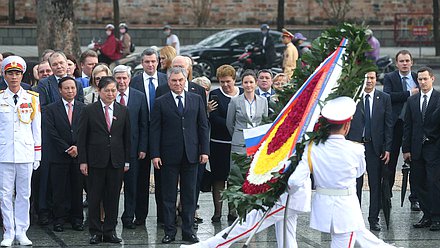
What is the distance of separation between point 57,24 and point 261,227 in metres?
15.0

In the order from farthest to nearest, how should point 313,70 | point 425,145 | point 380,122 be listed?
1. point 425,145
2. point 380,122
3. point 313,70

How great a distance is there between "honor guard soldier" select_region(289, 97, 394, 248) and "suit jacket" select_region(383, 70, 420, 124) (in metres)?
4.60

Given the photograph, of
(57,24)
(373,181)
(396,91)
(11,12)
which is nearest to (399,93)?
(396,91)

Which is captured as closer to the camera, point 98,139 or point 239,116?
point 98,139

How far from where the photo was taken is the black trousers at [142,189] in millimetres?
12453

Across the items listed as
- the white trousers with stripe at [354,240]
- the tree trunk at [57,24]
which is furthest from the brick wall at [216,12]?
the white trousers with stripe at [354,240]

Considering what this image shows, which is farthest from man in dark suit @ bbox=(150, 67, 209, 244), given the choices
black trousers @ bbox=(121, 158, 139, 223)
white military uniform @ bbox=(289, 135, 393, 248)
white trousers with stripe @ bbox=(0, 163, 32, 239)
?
white military uniform @ bbox=(289, 135, 393, 248)

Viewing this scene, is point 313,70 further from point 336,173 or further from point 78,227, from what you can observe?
point 78,227

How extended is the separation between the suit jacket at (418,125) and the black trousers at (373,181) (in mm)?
537

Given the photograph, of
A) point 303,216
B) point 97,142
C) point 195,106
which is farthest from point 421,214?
point 97,142

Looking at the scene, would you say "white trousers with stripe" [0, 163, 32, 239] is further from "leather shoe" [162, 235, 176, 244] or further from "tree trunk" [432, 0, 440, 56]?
"tree trunk" [432, 0, 440, 56]

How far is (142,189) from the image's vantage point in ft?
41.1

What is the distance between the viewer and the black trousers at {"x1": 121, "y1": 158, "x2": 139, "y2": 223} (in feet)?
40.2

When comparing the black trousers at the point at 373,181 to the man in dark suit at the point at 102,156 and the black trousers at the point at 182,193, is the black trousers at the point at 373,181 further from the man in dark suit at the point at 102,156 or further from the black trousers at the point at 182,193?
the man in dark suit at the point at 102,156
